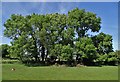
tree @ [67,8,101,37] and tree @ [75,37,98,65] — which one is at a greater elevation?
tree @ [67,8,101,37]

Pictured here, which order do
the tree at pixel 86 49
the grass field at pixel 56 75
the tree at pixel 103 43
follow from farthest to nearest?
the tree at pixel 103 43 → the tree at pixel 86 49 → the grass field at pixel 56 75

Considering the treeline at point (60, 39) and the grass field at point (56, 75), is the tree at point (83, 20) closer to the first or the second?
the treeline at point (60, 39)

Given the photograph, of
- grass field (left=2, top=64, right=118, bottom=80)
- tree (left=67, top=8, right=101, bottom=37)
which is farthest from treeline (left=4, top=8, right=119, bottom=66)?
grass field (left=2, top=64, right=118, bottom=80)

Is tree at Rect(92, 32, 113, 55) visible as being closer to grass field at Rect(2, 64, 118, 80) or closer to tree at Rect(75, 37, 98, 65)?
tree at Rect(75, 37, 98, 65)

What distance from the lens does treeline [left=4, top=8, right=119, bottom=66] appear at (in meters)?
Result: 43.1

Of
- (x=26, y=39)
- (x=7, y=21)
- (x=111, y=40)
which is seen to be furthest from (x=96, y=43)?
(x=7, y=21)

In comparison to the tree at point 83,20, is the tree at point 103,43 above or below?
below

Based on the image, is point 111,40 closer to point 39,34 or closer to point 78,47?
point 78,47

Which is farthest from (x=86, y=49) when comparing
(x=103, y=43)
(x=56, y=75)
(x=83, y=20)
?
(x=56, y=75)

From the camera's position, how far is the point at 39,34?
4419cm

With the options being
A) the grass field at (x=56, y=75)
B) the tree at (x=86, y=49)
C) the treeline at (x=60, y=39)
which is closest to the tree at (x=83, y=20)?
the treeline at (x=60, y=39)

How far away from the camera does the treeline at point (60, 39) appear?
43.1 meters

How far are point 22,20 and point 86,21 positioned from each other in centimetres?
1053

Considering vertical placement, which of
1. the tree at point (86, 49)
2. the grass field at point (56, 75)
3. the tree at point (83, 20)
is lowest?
the grass field at point (56, 75)
